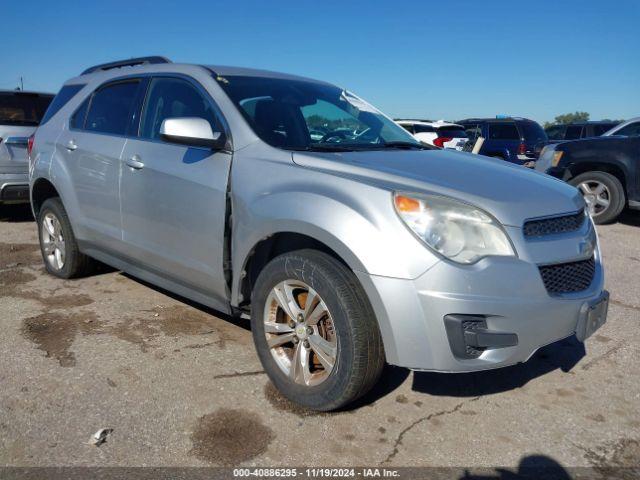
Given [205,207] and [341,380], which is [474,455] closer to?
[341,380]

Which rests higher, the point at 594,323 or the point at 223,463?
the point at 594,323

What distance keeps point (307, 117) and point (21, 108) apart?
18.7 feet

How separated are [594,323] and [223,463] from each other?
1.82m

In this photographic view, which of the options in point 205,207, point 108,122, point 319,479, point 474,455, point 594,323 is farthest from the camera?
point 108,122

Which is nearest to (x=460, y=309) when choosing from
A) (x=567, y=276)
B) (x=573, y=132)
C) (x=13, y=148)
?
(x=567, y=276)

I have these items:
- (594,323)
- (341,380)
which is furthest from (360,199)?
(594,323)

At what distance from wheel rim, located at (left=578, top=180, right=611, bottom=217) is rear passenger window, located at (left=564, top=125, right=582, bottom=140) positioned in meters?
7.94

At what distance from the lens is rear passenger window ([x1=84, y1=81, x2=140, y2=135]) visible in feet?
13.5

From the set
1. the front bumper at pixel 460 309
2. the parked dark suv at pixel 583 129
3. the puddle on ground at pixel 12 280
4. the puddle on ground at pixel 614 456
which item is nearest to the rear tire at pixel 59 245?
the puddle on ground at pixel 12 280

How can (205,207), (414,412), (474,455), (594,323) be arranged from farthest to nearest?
(205,207) < (414,412) < (594,323) < (474,455)

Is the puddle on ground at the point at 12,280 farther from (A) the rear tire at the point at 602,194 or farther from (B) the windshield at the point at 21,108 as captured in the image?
(A) the rear tire at the point at 602,194

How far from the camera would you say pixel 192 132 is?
312 centimetres

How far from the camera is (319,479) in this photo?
2.37 metres

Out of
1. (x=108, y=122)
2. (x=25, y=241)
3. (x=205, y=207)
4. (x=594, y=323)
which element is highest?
(x=108, y=122)
